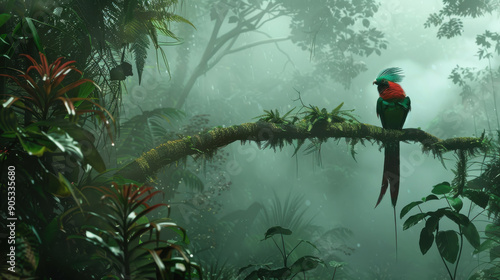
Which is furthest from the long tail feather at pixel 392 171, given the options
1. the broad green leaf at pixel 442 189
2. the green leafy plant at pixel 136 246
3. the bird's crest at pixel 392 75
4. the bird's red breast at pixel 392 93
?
the green leafy plant at pixel 136 246

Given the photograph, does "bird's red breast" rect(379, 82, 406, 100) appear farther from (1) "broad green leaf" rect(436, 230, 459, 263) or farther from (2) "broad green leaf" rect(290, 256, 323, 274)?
(2) "broad green leaf" rect(290, 256, 323, 274)

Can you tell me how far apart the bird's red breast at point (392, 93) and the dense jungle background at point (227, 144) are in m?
0.44

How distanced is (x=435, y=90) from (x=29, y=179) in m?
21.4

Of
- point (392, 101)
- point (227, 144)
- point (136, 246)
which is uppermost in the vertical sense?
point (392, 101)

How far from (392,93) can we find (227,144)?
5.04ft

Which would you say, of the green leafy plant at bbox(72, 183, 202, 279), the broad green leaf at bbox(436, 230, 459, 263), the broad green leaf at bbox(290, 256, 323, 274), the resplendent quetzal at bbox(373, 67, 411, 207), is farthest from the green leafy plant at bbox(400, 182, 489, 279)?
the green leafy plant at bbox(72, 183, 202, 279)

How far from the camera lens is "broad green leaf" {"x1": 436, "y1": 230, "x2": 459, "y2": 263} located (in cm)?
226

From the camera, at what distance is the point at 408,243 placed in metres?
14.3

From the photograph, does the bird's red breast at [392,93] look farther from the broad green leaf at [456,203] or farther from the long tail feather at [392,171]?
the broad green leaf at [456,203]

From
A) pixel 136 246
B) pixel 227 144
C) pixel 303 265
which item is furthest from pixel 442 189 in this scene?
pixel 136 246

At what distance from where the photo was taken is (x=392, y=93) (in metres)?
3.15

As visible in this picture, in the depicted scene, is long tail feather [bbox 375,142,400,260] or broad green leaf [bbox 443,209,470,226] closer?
broad green leaf [bbox 443,209,470,226]

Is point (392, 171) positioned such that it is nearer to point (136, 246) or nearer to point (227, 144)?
point (227, 144)

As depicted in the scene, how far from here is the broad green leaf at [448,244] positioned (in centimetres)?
226
